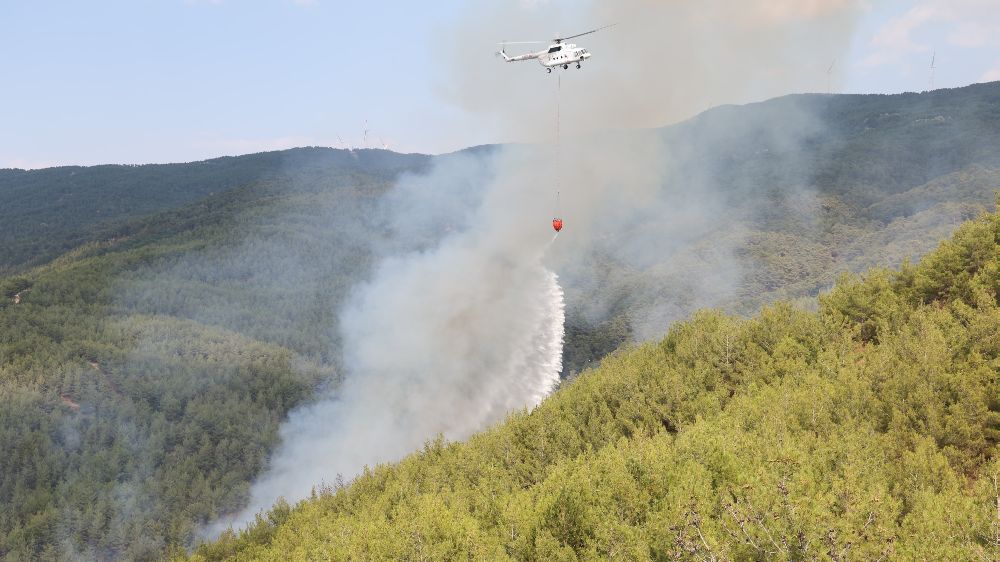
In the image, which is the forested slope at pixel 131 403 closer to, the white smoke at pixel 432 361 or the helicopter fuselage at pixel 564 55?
the white smoke at pixel 432 361

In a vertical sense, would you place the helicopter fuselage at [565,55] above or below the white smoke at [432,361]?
above

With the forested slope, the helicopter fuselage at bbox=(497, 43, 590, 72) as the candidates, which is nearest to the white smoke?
the forested slope

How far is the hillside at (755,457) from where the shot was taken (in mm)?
23438

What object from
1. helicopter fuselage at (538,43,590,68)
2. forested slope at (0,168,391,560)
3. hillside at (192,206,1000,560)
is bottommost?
forested slope at (0,168,391,560)

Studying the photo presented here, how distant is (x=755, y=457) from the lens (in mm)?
32750

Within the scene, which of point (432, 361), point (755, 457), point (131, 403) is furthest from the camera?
point (432, 361)

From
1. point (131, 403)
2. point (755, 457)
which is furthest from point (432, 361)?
point (755, 457)

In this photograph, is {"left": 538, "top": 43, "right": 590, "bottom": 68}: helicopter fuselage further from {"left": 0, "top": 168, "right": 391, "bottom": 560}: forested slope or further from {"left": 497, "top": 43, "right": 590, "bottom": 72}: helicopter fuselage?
{"left": 0, "top": 168, "right": 391, "bottom": 560}: forested slope

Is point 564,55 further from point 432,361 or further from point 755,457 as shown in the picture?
point 432,361

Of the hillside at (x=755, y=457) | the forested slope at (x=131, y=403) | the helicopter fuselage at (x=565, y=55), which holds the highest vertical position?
the helicopter fuselage at (x=565, y=55)

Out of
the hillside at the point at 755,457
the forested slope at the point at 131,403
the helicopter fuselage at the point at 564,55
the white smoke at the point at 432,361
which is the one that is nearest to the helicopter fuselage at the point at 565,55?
the helicopter fuselage at the point at 564,55

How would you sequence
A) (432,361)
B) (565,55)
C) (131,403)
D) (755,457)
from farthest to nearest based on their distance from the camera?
(432,361) < (131,403) < (565,55) < (755,457)

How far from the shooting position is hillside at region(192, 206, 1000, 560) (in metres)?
23.4

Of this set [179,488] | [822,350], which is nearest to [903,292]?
[822,350]
